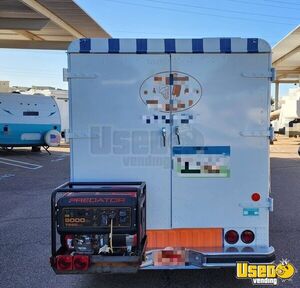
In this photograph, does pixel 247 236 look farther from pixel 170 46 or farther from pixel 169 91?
pixel 170 46

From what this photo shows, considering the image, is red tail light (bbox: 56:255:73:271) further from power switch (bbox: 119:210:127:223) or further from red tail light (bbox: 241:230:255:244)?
red tail light (bbox: 241:230:255:244)

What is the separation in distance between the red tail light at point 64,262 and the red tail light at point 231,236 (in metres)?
1.59

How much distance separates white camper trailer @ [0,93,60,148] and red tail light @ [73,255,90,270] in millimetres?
15932

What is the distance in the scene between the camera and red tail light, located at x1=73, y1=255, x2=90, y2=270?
3734 millimetres

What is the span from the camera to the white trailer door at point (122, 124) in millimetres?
4258

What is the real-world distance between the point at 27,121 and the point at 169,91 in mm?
15840

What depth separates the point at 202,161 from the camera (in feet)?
14.2

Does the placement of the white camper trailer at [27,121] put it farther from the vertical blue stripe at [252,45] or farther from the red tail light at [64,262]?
the vertical blue stripe at [252,45]

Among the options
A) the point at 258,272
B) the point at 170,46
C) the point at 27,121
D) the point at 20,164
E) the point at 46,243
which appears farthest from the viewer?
the point at 27,121

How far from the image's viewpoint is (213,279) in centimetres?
473

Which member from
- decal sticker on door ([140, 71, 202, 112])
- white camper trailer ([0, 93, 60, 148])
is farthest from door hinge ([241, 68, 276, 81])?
white camper trailer ([0, 93, 60, 148])

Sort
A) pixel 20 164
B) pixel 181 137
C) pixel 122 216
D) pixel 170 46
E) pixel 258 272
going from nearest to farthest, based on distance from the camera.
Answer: pixel 122 216 → pixel 258 272 → pixel 170 46 → pixel 181 137 → pixel 20 164

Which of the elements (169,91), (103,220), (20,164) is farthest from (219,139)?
(20,164)

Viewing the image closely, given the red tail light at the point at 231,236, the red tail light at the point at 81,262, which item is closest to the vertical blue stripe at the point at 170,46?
the red tail light at the point at 231,236
